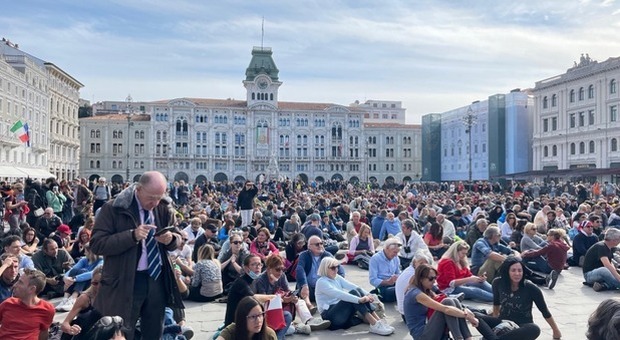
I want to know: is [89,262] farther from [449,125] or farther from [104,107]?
[104,107]

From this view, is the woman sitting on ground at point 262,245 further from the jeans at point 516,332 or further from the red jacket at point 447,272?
the jeans at point 516,332

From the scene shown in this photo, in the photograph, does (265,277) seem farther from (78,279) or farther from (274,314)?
(78,279)

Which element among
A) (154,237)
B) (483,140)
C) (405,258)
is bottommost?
(405,258)

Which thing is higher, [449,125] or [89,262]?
[449,125]

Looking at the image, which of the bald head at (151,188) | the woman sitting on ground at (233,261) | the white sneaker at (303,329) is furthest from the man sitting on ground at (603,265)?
the bald head at (151,188)

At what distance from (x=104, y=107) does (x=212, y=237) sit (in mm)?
86744

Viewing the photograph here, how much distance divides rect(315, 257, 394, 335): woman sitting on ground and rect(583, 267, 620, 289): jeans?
4.47 metres

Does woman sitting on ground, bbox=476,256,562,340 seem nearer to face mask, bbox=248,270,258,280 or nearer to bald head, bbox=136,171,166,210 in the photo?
face mask, bbox=248,270,258,280

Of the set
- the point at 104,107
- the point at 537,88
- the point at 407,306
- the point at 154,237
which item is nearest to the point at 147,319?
the point at 154,237

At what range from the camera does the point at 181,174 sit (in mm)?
71500

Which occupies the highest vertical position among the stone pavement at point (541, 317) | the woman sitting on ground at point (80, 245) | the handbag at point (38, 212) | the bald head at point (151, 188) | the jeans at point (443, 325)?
the bald head at point (151, 188)

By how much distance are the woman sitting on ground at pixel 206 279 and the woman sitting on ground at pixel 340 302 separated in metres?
2.02

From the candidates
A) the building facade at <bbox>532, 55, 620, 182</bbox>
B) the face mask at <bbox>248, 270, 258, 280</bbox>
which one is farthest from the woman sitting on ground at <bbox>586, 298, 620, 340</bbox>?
the building facade at <bbox>532, 55, 620, 182</bbox>

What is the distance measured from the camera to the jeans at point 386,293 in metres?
8.15
